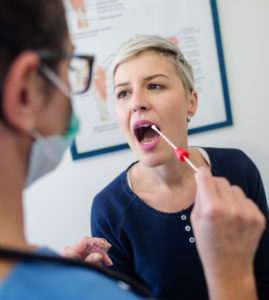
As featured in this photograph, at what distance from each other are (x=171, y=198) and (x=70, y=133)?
609 millimetres

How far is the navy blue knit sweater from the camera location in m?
1.00

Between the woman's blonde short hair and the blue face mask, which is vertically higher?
the woman's blonde short hair

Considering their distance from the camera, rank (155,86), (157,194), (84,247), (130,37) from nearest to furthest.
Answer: (84,247), (155,86), (157,194), (130,37)

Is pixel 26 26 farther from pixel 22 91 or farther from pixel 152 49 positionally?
pixel 152 49

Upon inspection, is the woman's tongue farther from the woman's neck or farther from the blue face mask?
the blue face mask

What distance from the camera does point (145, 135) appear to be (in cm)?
111

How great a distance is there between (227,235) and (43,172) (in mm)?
376

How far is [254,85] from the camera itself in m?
1.33

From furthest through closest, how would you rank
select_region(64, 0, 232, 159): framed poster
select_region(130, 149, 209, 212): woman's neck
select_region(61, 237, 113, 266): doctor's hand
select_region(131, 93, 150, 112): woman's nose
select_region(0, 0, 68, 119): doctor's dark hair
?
select_region(64, 0, 232, 159): framed poster → select_region(130, 149, 209, 212): woman's neck → select_region(131, 93, 150, 112): woman's nose → select_region(61, 237, 113, 266): doctor's hand → select_region(0, 0, 68, 119): doctor's dark hair

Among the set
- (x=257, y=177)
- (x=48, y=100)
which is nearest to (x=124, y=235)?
(x=257, y=177)

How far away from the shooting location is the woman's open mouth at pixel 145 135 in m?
1.01

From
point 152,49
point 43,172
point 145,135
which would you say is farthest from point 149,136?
point 43,172

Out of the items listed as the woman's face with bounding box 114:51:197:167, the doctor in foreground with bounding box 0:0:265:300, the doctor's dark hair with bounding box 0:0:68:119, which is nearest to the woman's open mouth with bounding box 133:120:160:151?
the woman's face with bounding box 114:51:197:167

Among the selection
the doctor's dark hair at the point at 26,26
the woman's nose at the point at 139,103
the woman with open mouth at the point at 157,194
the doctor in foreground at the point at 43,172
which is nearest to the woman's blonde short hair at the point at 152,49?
the woman with open mouth at the point at 157,194
